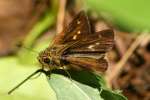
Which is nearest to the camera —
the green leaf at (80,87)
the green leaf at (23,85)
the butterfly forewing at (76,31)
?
the green leaf at (80,87)

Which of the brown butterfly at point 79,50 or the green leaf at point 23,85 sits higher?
the brown butterfly at point 79,50

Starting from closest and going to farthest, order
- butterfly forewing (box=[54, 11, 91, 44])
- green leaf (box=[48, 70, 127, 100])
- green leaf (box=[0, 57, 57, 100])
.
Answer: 1. green leaf (box=[48, 70, 127, 100])
2. butterfly forewing (box=[54, 11, 91, 44])
3. green leaf (box=[0, 57, 57, 100])

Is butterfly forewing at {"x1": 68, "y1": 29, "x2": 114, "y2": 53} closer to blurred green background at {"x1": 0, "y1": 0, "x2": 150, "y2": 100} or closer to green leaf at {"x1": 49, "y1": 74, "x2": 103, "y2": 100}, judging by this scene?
green leaf at {"x1": 49, "y1": 74, "x2": 103, "y2": 100}

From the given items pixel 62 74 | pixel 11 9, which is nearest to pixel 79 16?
pixel 62 74

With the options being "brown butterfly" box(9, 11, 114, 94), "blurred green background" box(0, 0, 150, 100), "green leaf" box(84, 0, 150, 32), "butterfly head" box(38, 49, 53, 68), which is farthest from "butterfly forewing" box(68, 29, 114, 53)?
"green leaf" box(84, 0, 150, 32)

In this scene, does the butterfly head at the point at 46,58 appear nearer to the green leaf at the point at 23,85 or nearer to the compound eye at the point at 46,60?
the compound eye at the point at 46,60

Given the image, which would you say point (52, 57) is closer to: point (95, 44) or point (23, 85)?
point (95, 44)

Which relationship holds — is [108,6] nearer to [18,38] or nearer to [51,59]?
[18,38]

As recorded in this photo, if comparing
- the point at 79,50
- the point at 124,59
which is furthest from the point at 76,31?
the point at 124,59

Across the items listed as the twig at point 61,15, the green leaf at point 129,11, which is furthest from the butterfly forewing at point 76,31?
the twig at point 61,15
